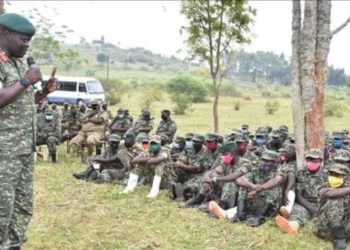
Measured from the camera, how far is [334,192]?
5.61 m

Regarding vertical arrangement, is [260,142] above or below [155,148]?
above

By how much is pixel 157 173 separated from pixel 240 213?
1876mm

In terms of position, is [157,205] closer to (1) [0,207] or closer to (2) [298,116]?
(2) [298,116]

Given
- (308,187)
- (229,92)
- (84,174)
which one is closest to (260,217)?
(308,187)

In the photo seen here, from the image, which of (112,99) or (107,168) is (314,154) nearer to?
(107,168)

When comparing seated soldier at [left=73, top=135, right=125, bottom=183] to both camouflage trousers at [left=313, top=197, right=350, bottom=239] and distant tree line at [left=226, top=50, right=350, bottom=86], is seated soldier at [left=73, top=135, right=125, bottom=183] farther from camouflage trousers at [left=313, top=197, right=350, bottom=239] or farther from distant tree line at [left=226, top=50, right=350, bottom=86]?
distant tree line at [left=226, top=50, right=350, bottom=86]

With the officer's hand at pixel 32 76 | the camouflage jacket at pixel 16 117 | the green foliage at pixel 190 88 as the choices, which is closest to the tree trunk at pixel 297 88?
the camouflage jacket at pixel 16 117

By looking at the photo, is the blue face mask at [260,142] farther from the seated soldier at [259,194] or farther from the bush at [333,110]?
the bush at [333,110]

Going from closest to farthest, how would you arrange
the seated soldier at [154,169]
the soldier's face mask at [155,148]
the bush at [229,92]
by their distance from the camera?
the seated soldier at [154,169]
the soldier's face mask at [155,148]
the bush at [229,92]

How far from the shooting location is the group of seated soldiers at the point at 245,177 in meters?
5.92

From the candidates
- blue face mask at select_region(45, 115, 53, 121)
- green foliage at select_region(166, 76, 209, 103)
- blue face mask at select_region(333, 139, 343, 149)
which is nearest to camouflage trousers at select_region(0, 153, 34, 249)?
blue face mask at select_region(333, 139, 343, 149)

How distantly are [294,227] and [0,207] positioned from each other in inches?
141

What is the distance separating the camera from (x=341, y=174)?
5.81 m

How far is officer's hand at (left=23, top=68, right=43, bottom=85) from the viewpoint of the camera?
11.7 ft
